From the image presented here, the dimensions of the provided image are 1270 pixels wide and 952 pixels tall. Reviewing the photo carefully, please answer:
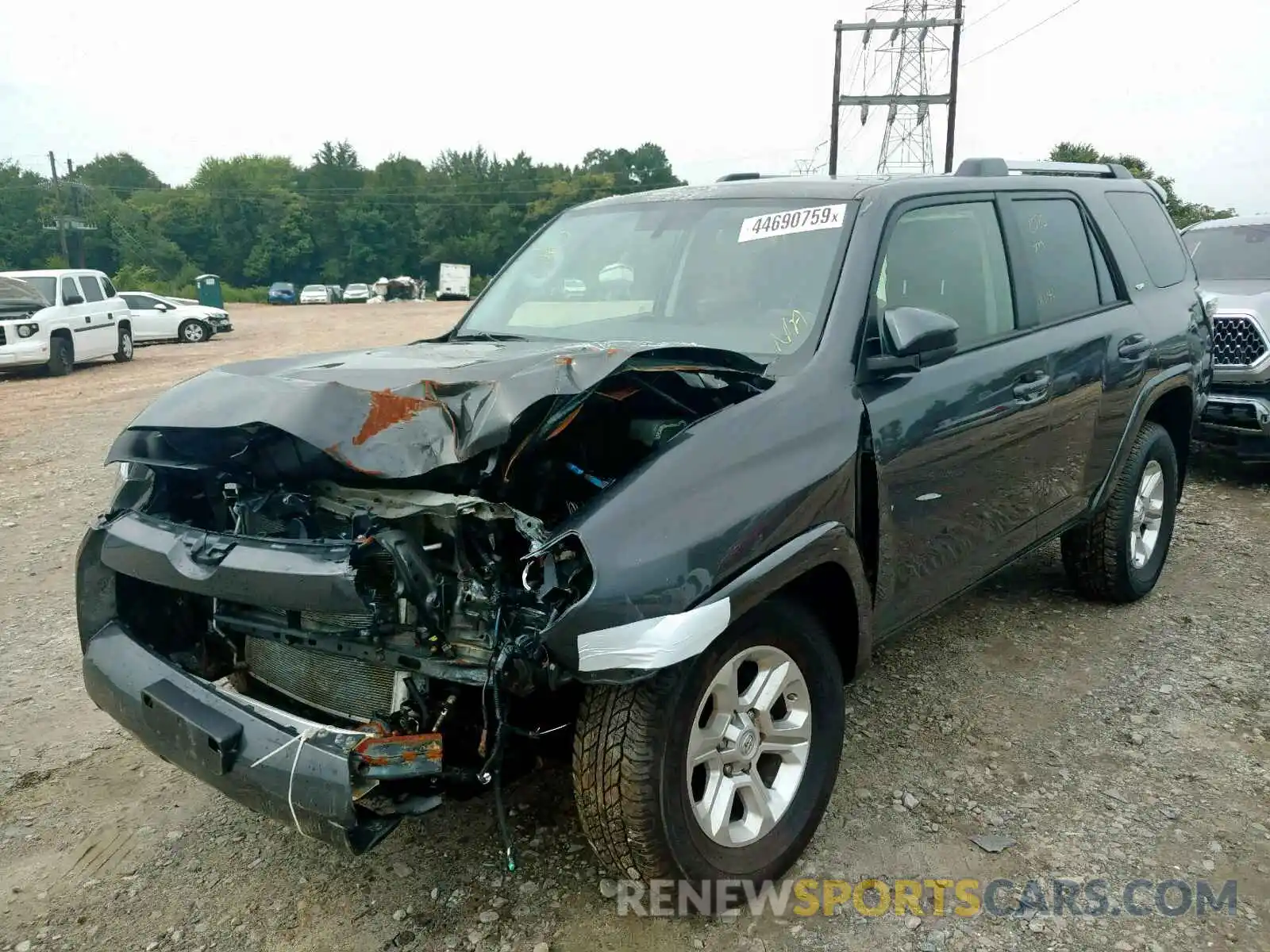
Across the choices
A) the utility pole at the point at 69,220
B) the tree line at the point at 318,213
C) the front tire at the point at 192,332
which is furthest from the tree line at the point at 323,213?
the front tire at the point at 192,332

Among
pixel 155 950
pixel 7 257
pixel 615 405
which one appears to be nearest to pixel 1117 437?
pixel 615 405

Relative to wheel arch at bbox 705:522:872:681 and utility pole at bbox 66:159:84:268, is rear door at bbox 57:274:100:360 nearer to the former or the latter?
wheel arch at bbox 705:522:872:681

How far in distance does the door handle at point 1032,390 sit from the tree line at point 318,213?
7779 centimetres

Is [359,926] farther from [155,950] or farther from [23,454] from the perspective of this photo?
[23,454]

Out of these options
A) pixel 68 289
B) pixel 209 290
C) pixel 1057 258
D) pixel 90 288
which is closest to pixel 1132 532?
pixel 1057 258

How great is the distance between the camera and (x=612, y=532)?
7.47ft

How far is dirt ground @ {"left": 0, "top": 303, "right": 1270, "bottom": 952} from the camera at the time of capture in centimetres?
263

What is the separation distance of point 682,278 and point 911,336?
3.14 feet

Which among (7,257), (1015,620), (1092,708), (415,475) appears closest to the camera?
(415,475)

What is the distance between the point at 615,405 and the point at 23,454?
8.81 m

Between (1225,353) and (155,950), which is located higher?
(1225,353)

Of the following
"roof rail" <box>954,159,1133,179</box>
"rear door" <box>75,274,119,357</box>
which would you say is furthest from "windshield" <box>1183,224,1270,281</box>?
"rear door" <box>75,274,119,357</box>

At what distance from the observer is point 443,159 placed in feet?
359

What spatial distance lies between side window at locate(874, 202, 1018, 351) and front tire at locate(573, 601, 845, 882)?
1.29m
